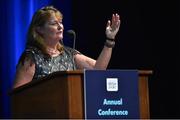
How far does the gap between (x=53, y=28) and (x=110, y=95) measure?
2.67 feet

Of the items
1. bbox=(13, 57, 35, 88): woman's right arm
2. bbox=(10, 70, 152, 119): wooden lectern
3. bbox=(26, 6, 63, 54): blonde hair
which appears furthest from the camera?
bbox=(26, 6, 63, 54): blonde hair

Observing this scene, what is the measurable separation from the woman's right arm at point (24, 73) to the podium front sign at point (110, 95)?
0.67 metres

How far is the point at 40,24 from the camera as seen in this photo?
329 cm

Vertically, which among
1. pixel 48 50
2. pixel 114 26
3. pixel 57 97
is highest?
pixel 114 26

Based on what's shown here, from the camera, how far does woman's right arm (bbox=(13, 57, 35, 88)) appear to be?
3.13m

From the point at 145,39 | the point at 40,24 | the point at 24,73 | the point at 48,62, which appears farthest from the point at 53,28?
the point at 145,39

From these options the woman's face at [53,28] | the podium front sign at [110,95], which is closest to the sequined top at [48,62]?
the woman's face at [53,28]

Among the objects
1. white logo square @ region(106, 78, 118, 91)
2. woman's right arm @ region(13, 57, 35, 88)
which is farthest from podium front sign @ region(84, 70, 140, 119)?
woman's right arm @ region(13, 57, 35, 88)

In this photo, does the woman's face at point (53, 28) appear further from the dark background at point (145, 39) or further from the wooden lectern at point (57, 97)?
the dark background at point (145, 39)

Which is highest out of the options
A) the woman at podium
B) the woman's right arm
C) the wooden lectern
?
the woman at podium

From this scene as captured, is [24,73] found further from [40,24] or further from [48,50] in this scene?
[40,24]

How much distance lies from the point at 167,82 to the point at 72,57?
58.6 inches

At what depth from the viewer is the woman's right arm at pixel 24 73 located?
3130 millimetres

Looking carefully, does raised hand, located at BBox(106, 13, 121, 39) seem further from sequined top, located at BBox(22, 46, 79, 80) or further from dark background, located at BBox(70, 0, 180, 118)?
dark background, located at BBox(70, 0, 180, 118)
